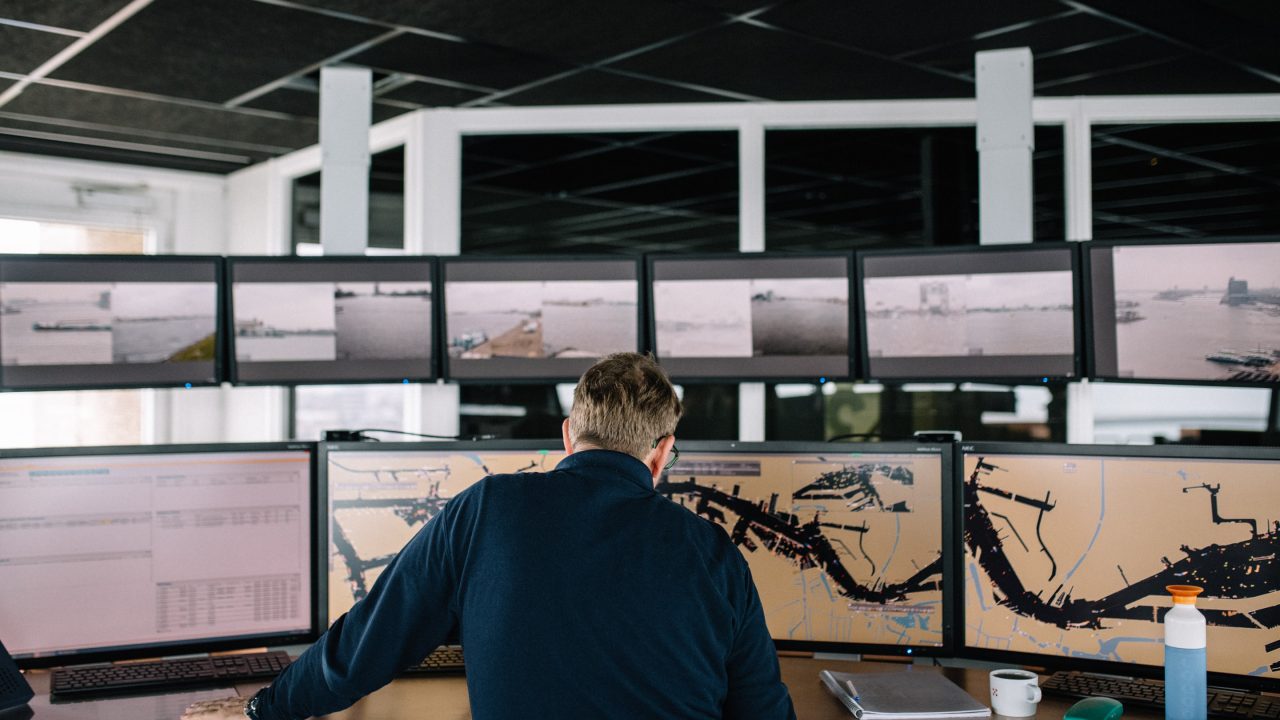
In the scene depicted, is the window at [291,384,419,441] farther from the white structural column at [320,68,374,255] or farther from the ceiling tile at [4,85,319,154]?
the white structural column at [320,68,374,255]

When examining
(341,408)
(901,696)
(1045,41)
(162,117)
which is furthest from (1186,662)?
(341,408)

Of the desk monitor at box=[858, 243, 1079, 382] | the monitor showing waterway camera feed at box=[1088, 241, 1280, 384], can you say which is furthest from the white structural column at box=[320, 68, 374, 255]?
the monitor showing waterway camera feed at box=[1088, 241, 1280, 384]

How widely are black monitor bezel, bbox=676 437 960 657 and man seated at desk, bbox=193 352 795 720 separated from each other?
0.55 meters

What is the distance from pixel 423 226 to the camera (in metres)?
3.54

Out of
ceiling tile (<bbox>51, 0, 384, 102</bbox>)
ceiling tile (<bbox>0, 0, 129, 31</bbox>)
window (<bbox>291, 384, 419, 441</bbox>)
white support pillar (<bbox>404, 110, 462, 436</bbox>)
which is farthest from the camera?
window (<bbox>291, 384, 419, 441</bbox>)

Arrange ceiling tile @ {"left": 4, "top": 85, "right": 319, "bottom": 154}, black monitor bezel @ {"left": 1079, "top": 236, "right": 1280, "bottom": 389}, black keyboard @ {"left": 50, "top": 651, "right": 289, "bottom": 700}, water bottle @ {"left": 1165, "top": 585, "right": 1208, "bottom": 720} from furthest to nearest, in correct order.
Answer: ceiling tile @ {"left": 4, "top": 85, "right": 319, "bottom": 154}, black monitor bezel @ {"left": 1079, "top": 236, "right": 1280, "bottom": 389}, black keyboard @ {"left": 50, "top": 651, "right": 289, "bottom": 700}, water bottle @ {"left": 1165, "top": 585, "right": 1208, "bottom": 720}

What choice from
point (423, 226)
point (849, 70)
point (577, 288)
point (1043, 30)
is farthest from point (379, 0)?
point (1043, 30)

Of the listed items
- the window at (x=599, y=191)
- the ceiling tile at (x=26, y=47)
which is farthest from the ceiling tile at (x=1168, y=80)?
the ceiling tile at (x=26, y=47)

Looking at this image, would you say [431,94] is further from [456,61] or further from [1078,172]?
[1078,172]

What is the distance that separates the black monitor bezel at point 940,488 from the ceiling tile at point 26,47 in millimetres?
2737

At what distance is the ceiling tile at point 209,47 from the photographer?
3156 mm

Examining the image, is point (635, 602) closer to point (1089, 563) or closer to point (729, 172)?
point (1089, 563)

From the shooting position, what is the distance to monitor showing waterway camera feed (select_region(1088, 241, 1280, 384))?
211 centimetres

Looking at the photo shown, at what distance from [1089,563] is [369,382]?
1679 mm
